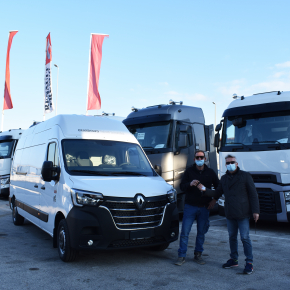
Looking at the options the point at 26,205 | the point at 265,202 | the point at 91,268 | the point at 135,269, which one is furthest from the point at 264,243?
A: the point at 26,205

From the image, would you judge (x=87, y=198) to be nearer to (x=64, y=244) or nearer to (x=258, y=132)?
(x=64, y=244)

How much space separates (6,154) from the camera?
16234mm

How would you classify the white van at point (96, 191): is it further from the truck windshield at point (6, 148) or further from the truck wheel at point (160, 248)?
the truck windshield at point (6, 148)

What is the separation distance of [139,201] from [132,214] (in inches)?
9.0

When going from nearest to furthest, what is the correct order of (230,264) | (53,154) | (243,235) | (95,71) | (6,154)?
(243,235) → (230,264) → (53,154) → (6,154) → (95,71)

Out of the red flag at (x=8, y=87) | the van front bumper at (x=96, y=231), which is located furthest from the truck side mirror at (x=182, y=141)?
the red flag at (x=8, y=87)

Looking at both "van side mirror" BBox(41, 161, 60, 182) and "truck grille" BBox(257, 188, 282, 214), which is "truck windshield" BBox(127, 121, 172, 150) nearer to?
"truck grille" BBox(257, 188, 282, 214)

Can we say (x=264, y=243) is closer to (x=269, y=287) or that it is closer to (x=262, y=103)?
(x=269, y=287)

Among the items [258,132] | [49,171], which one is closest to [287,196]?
[258,132]

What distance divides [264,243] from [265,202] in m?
1.38

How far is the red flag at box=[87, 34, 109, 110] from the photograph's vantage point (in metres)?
19.8

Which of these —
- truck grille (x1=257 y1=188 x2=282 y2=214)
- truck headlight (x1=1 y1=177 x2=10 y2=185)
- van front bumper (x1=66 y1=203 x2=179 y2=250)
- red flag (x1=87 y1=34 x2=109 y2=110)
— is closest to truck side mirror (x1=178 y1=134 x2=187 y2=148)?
truck grille (x1=257 y1=188 x2=282 y2=214)

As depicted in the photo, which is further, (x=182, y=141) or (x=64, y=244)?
(x=182, y=141)

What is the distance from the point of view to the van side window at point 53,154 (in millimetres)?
6682
